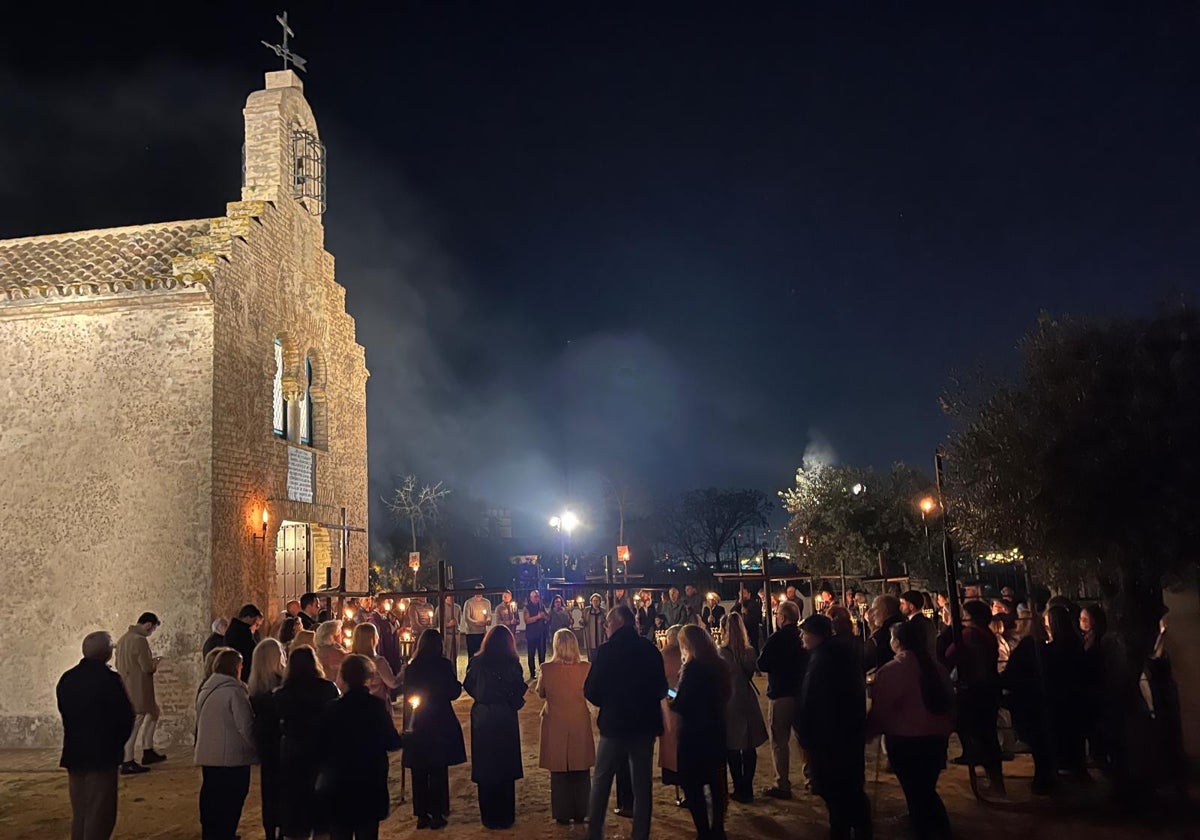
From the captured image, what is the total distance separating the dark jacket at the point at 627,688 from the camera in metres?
6.61

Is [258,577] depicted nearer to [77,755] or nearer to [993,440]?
[77,755]

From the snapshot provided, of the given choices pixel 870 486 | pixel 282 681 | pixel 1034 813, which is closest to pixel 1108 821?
pixel 1034 813

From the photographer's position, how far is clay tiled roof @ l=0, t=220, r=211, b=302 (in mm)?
13562

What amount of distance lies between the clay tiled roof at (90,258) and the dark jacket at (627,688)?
1022 cm

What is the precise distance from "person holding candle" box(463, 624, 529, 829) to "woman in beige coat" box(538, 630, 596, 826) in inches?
10.1

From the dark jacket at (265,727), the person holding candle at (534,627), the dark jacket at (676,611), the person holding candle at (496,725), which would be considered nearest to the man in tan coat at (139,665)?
the dark jacket at (265,727)

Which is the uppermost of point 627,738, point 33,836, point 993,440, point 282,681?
point 993,440

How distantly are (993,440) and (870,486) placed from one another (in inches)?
933

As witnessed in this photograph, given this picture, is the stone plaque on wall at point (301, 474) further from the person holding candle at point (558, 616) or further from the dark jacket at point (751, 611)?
the dark jacket at point (751, 611)

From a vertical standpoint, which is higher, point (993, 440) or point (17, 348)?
point (17, 348)

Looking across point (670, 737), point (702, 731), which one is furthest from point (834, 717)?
point (670, 737)

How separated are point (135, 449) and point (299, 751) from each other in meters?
8.70

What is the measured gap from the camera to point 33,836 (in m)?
8.30

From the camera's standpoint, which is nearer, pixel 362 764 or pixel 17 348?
pixel 362 764
